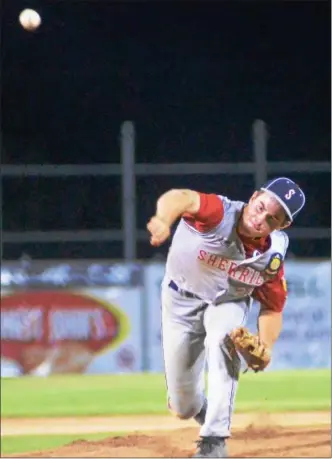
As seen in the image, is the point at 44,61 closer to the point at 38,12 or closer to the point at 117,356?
the point at 38,12

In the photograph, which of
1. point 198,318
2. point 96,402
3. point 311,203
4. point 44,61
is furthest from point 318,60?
point 96,402

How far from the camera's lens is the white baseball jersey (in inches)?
121

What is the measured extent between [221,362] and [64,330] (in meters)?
1.24

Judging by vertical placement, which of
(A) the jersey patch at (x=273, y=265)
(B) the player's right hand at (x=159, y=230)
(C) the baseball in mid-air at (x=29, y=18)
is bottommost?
(A) the jersey patch at (x=273, y=265)

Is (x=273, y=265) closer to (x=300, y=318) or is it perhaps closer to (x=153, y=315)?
(x=300, y=318)

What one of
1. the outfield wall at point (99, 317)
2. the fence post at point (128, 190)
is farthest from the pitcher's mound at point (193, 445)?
the fence post at point (128, 190)

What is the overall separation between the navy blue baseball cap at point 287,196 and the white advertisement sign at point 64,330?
126 cm

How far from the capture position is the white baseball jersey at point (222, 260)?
10.1 feet

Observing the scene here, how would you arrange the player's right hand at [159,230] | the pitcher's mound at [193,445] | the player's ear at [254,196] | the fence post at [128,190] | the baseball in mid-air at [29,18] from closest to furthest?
the player's right hand at [159,230] → the player's ear at [254,196] → the pitcher's mound at [193,445] → the baseball in mid-air at [29,18] → the fence post at [128,190]

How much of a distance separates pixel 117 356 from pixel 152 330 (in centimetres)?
25

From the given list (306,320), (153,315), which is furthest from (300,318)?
(153,315)

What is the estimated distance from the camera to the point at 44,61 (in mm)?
3836

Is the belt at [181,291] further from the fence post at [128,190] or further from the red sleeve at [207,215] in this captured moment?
the fence post at [128,190]

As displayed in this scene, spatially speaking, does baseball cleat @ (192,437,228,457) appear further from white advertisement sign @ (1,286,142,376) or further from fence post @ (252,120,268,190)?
fence post @ (252,120,268,190)
